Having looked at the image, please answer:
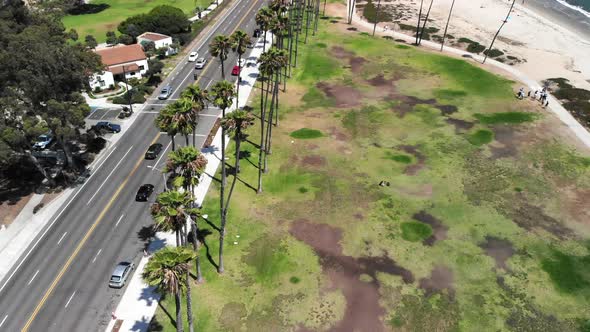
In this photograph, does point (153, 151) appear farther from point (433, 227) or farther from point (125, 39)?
point (125, 39)

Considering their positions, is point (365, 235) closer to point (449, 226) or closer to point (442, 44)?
point (449, 226)

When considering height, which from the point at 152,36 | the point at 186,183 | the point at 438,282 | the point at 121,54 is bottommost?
the point at 438,282

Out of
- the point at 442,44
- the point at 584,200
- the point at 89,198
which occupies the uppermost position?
the point at 442,44

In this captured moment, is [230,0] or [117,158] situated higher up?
[230,0]

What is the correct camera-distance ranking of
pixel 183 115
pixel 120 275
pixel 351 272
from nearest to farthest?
pixel 120 275 < pixel 183 115 < pixel 351 272

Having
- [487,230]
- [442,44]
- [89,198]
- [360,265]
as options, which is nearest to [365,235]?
[360,265]

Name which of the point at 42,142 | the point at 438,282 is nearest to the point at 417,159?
the point at 438,282

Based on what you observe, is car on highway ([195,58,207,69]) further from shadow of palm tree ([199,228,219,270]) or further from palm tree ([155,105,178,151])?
shadow of palm tree ([199,228,219,270])

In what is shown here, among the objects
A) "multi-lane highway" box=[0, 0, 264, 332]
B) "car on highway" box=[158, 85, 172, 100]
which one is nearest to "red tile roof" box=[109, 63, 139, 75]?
"car on highway" box=[158, 85, 172, 100]
